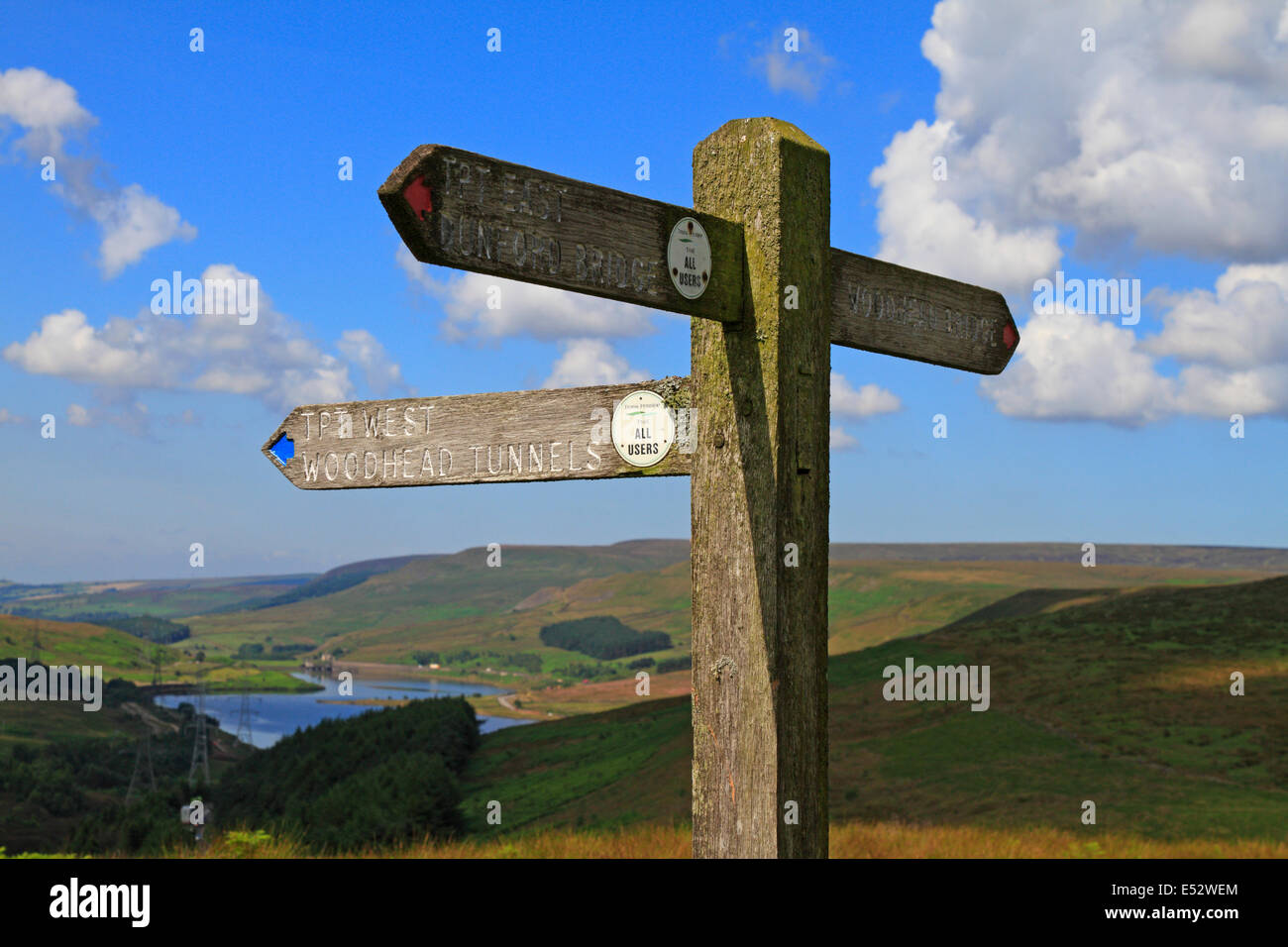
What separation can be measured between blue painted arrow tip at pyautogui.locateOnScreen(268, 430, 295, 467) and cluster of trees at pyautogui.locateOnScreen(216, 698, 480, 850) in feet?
34.6

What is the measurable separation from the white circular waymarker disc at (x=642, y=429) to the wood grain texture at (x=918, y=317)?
0.75 meters

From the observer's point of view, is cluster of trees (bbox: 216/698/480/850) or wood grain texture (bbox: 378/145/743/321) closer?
wood grain texture (bbox: 378/145/743/321)

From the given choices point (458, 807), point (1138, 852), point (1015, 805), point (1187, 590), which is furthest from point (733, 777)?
point (458, 807)

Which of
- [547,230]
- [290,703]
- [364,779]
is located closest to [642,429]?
[547,230]

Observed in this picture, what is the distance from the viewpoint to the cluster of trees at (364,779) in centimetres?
2266

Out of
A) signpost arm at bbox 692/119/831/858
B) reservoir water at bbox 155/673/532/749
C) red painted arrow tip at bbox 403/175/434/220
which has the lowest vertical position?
reservoir water at bbox 155/673/532/749

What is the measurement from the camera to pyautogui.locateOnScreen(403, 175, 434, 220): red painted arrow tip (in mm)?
2586

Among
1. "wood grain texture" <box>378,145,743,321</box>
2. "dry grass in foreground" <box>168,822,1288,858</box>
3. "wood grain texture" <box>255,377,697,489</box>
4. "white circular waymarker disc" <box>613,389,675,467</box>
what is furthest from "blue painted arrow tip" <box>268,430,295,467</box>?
"dry grass in foreground" <box>168,822,1288,858</box>

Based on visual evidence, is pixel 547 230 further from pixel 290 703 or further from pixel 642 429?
pixel 290 703

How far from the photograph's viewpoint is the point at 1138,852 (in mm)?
7992

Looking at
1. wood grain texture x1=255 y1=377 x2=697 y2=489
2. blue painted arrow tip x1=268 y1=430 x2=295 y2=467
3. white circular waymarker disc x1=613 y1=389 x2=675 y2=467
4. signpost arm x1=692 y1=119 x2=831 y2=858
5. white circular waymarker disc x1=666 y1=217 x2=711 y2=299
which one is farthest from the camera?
blue painted arrow tip x1=268 y1=430 x2=295 y2=467

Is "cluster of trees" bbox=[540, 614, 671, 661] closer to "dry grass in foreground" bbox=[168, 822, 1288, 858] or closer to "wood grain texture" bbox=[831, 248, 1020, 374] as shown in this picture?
"dry grass in foreground" bbox=[168, 822, 1288, 858]

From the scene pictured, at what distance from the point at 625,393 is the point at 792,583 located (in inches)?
39.1

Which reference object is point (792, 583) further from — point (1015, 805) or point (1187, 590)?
point (1187, 590)
